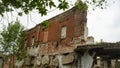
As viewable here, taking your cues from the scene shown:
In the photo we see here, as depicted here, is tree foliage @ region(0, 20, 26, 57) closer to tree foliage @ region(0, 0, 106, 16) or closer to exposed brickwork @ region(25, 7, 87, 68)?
exposed brickwork @ region(25, 7, 87, 68)

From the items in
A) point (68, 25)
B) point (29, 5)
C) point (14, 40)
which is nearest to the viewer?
point (29, 5)

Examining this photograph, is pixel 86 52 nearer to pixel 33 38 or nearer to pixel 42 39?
pixel 42 39

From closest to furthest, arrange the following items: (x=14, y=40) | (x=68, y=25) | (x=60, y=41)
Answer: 1. (x=68, y=25)
2. (x=60, y=41)
3. (x=14, y=40)

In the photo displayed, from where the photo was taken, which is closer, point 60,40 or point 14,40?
point 60,40

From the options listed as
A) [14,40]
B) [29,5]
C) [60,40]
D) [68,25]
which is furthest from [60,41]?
[29,5]

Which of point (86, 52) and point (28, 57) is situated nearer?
point (86, 52)

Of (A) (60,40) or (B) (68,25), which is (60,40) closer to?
(A) (60,40)

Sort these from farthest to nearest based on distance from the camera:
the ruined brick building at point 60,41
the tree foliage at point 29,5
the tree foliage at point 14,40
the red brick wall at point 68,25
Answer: the tree foliage at point 14,40, the red brick wall at point 68,25, the ruined brick building at point 60,41, the tree foliage at point 29,5

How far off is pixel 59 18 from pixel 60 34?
1.76 meters

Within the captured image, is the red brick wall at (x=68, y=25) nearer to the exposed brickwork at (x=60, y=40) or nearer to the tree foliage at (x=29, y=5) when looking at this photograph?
the exposed brickwork at (x=60, y=40)

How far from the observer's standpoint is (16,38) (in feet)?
95.3

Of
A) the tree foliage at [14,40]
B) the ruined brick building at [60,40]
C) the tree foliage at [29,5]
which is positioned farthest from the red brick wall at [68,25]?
the tree foliage at [29,5]

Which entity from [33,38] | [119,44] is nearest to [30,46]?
[33,38]

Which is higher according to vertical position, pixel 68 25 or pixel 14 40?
pixel 68 25
